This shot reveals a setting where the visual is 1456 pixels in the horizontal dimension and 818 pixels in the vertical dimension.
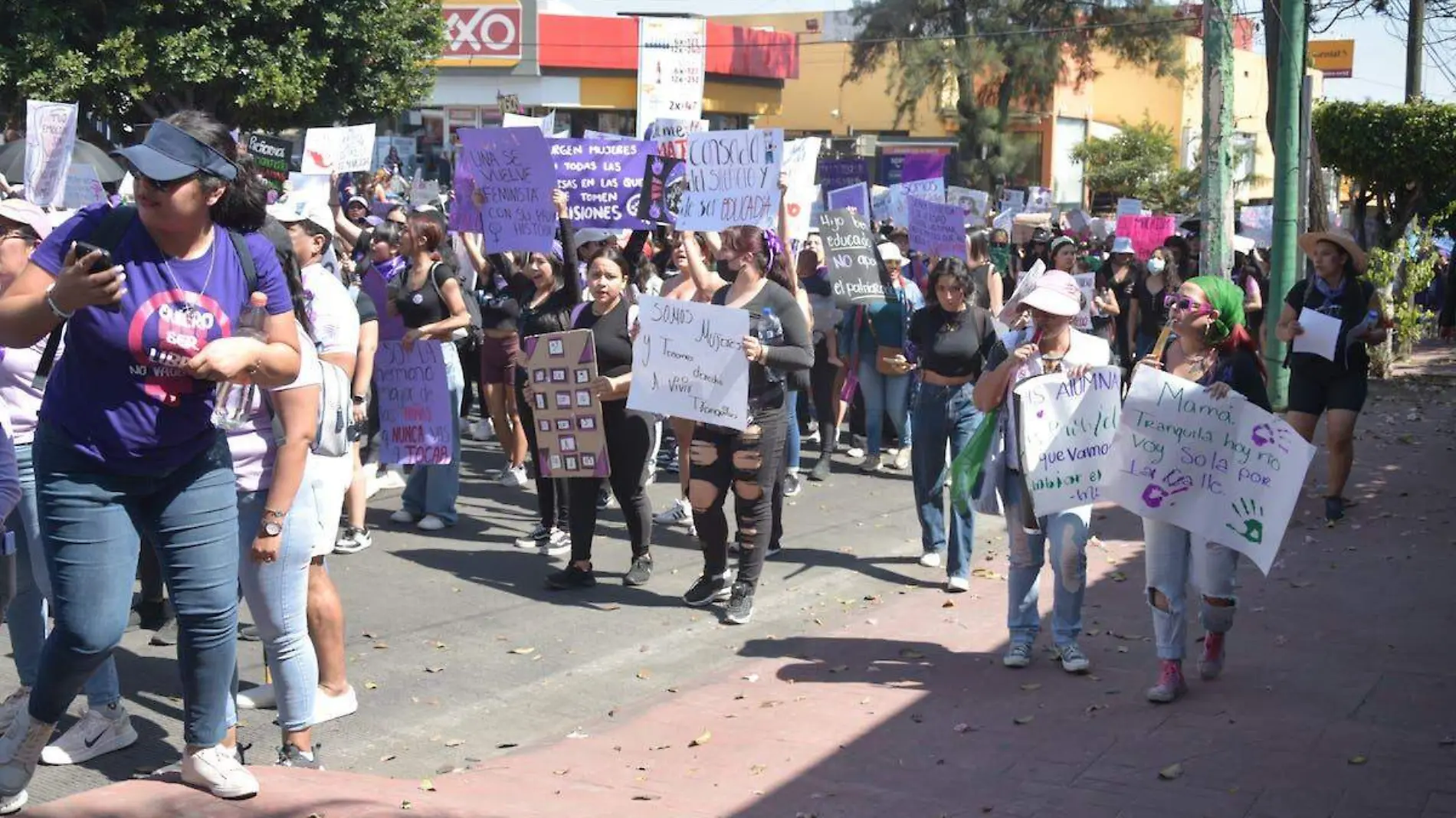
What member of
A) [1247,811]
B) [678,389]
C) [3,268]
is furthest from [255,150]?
[1247,811]

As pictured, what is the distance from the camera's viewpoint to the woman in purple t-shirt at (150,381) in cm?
436

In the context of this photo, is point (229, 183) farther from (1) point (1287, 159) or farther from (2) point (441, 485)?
(1) point (1287, 159)

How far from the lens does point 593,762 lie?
600 cm

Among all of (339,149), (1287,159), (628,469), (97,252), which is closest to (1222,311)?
(628,469)

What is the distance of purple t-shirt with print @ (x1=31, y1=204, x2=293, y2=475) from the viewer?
4375 millimetres

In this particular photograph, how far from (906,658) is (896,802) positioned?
2.01 m

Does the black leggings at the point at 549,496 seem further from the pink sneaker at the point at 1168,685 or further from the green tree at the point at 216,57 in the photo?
the green tree at the point at 216,57

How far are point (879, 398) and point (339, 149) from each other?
662 centimetres

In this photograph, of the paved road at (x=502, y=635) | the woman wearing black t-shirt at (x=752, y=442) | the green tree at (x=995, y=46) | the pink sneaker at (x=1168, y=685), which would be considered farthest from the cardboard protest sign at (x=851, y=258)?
the green tree at (x=995, y=46)

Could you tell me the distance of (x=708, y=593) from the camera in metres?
8.58

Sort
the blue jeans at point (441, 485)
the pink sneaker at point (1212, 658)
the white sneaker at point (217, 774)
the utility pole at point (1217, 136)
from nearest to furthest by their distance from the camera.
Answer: the white sneaker at point (217, 774) → the pink sneaker at point (1212, 658) → the blue jeans at point (441, 485) → the utility pole at point (1217, 136)

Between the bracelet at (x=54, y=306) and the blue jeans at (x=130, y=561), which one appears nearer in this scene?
the bracelet at (x=54, y=306)

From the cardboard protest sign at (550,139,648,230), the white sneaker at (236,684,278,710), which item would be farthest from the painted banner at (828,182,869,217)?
the white sneaker at (236,684,278,710)

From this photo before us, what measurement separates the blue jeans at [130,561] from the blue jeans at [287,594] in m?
0.42
